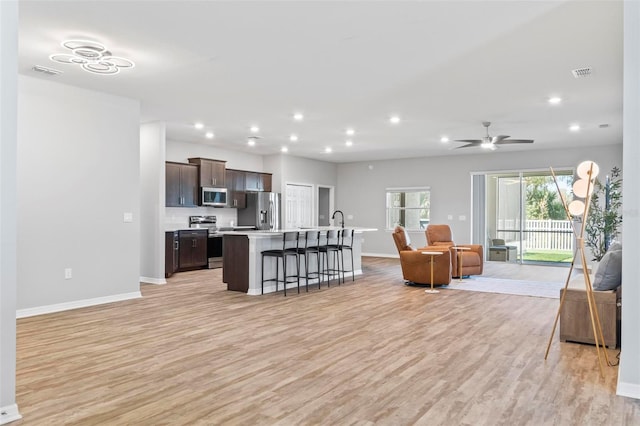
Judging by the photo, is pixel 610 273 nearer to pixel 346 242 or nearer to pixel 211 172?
pixel 346 242

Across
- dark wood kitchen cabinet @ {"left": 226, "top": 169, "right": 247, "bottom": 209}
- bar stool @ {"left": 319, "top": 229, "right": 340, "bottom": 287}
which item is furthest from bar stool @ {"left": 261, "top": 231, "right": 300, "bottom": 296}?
dark wood kitchen cabinet @ {"left": 226, "top": 169, "right": 247, "bottom": 209}

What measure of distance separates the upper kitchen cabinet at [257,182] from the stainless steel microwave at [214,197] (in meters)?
0.90

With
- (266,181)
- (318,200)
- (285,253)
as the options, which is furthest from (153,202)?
(318,200)

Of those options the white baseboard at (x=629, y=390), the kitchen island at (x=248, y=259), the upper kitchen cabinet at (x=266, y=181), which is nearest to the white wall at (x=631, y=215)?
the white baseboard at (x=629, y=390)

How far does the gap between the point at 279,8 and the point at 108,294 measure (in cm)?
454

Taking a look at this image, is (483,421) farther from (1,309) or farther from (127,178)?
(127,178)

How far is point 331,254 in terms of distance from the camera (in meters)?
8.60

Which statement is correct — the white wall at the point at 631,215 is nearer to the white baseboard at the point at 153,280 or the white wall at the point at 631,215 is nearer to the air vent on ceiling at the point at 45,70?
the air vent on ceiling at the point at 45,70

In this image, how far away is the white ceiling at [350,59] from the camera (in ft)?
12.2

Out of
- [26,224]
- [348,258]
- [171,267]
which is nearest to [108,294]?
[26,224]

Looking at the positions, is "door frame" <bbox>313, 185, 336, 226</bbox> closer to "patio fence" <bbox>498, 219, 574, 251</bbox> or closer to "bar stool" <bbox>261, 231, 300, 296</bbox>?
"patio fence" <bbox>498, 219, 574, 251</bbox>

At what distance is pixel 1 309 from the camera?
2.67 meters

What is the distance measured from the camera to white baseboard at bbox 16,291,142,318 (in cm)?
540

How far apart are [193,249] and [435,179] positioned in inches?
256
